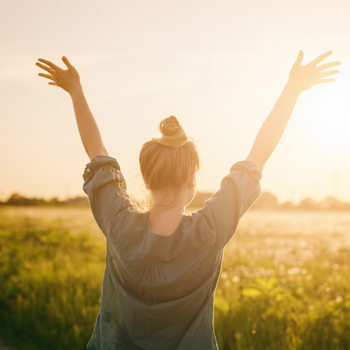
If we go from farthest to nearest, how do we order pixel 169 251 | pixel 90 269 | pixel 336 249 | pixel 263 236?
pixel 263 236 → pixel 336 249 → pixel 90 269 → pixel 169 251

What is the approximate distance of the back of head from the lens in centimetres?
158

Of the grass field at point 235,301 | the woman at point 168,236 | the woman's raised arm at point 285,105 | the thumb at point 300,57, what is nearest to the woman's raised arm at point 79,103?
the woman at point 168,236

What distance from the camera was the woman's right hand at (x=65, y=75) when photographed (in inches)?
78.3

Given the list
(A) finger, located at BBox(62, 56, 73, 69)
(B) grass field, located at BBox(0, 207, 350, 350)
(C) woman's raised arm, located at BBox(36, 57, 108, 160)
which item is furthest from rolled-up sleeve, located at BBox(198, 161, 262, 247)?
(B) grass field, located at BBox(0, 207, 350, 350)

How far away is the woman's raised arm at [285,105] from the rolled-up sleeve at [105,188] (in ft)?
2.15

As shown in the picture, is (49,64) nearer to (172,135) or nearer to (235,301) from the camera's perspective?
(172,135)

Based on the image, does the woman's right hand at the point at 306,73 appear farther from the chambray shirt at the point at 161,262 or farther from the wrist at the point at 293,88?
the chambray shirt at the point at 161,262

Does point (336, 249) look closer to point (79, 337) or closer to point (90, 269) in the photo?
point (90, 269)

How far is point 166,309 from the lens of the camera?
1605 millimetres

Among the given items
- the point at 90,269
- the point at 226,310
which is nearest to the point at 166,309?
the point at 226,310

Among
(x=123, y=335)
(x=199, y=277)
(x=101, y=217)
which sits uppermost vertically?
(x=101, y=217)

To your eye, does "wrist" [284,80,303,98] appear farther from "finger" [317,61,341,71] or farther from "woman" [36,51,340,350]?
"finger" [317,61,341,71]

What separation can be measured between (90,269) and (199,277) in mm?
5413

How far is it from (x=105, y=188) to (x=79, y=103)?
0.57 meters
